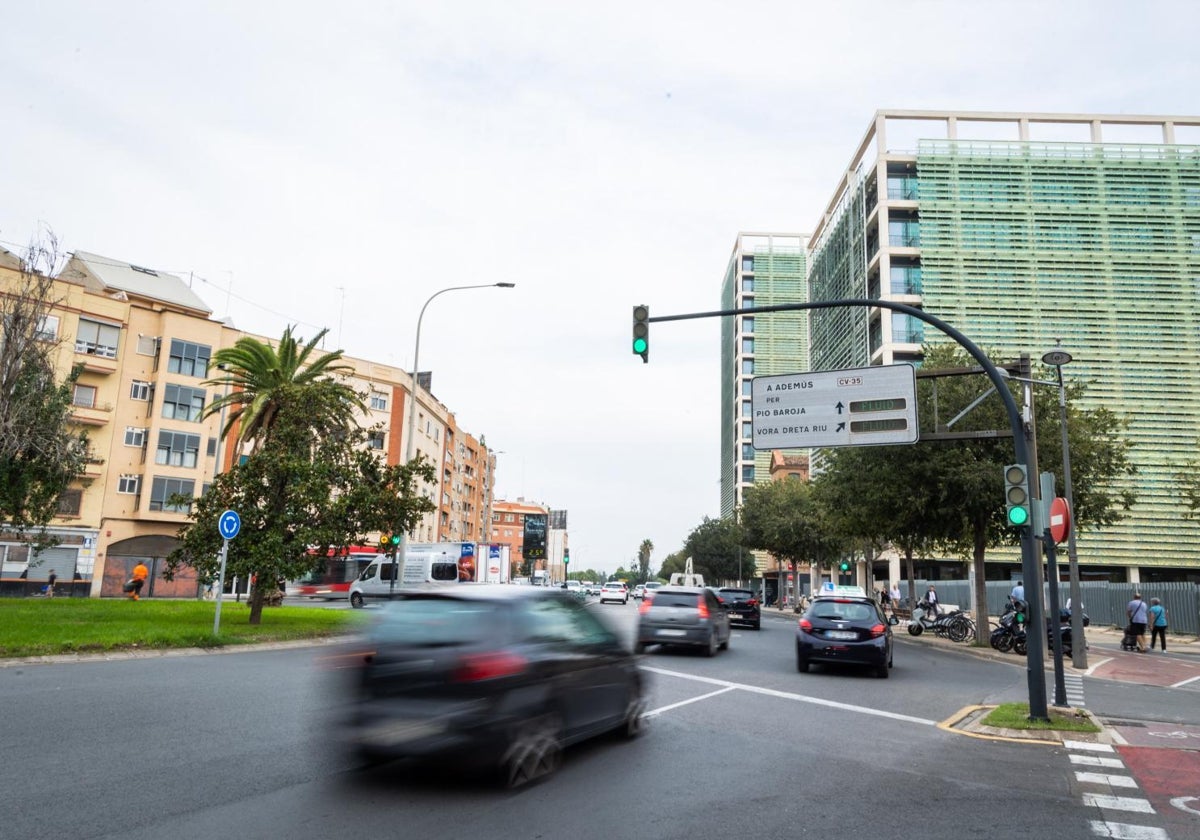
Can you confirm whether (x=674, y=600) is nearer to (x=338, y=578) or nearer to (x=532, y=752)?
(x=532, y=752)

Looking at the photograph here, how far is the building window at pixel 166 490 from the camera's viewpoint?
48156mm

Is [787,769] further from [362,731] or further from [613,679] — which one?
[362,731]

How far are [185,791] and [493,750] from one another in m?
2.18

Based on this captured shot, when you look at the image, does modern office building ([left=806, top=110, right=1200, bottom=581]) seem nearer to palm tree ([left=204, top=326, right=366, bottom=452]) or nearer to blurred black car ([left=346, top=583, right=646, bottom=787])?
palm tree ([left=204, top=326, right=366, bottom=452])

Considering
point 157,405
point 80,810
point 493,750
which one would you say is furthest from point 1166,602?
point 157,405

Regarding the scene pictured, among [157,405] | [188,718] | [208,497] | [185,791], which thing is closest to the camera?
[185,791]

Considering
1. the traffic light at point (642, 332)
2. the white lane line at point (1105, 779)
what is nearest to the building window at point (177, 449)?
the traffic light at point (642, 332)

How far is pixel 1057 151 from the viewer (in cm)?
5412

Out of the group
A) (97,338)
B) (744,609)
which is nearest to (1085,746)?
(744,609)

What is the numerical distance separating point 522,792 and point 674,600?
43.0ft

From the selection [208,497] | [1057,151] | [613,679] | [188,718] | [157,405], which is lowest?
[188,718]

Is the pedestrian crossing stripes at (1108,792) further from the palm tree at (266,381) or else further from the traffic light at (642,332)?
the palm tree at (266,381)

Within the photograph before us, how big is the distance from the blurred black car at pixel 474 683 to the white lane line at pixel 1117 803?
407cm

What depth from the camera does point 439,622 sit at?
21.7 ft
